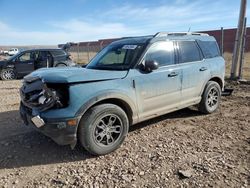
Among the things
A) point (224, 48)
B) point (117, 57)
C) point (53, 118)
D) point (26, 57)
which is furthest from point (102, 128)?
point (224, 48)

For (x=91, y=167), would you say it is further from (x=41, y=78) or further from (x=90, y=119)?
(x=41, y=78)

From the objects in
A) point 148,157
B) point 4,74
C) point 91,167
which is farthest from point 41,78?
point 4,74

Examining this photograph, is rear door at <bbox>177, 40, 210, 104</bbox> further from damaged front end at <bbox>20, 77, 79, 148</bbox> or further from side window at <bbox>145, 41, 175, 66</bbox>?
damaged front end at <bbox>20, 77, 79, 148</bbox>

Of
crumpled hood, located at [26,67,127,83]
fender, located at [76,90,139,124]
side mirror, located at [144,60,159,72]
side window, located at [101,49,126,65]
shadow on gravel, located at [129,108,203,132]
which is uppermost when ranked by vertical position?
side window, located at [101,49,126,65]

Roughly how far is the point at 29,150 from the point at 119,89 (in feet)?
6.04

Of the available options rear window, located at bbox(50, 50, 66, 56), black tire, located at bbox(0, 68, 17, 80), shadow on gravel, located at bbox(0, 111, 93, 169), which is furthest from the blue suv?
black tire, located at bbox(0, 68, 17, 80)

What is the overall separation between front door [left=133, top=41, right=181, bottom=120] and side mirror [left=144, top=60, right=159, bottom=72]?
10cm

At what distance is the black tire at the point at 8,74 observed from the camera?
45.2 feet

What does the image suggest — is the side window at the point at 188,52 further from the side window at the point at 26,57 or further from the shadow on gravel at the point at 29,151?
the side window at the point at 26,57

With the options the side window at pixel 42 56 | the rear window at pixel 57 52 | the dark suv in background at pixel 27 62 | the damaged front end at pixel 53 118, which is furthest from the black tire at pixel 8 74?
the damaged front end at pixel 53 118

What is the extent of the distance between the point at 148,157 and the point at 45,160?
1595mm

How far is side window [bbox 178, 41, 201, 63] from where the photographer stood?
5.44 meters

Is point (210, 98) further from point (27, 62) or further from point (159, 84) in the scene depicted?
point (27, 62)

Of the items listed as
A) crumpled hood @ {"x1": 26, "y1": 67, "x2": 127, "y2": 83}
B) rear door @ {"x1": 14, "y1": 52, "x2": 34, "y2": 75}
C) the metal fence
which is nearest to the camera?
crumpled hood @ {"x1": 26, "y1": 67, "x2": 127, "y2": 83}
